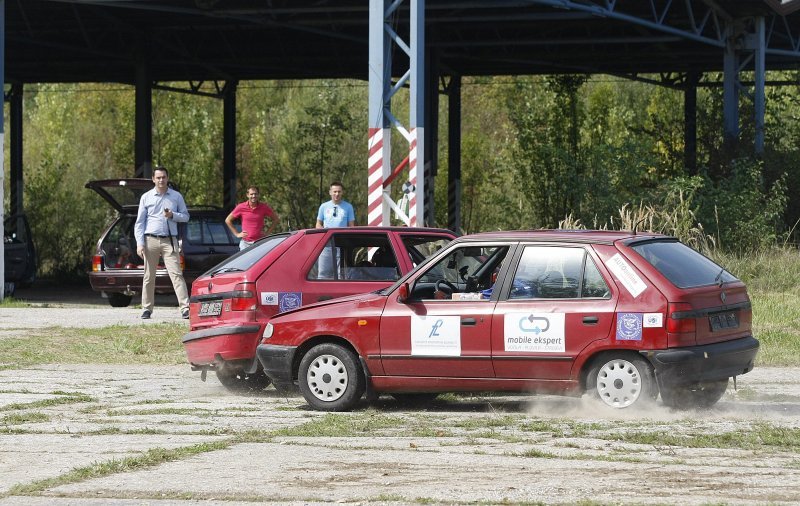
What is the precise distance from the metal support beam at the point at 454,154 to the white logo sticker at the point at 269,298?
101 feet

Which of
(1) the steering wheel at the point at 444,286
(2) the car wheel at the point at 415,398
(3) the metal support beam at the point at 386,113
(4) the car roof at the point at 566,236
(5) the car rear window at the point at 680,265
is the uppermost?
(3) the metal support beam at the point at 386,113

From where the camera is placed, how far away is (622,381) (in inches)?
406

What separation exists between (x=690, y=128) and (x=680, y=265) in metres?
30.0

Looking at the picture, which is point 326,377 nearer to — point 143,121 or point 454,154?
point 143,121

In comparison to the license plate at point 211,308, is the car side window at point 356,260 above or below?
above

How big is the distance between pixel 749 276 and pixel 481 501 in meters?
16.7

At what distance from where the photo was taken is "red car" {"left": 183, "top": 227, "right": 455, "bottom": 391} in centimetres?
1244

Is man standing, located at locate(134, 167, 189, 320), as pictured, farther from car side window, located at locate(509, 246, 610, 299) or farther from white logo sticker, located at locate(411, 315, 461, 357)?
car side window, located at locate(509, 246, 610, 299)

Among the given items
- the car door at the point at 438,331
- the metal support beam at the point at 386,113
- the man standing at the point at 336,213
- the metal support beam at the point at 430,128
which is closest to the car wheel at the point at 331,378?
the car door at the point at 438,331

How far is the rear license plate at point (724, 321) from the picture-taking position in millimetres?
10496

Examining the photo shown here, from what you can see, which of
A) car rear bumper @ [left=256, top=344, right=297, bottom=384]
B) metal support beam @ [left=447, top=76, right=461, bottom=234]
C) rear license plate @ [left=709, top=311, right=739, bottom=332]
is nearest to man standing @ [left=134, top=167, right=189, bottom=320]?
car rear bumper @ [left=256, top=344, right=297, bottom=384]

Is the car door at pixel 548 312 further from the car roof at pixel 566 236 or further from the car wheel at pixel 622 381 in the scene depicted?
the car wheel at pixel 622 381

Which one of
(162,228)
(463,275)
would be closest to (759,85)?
(162,228)

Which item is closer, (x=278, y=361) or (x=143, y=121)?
(x=278, y=361)
